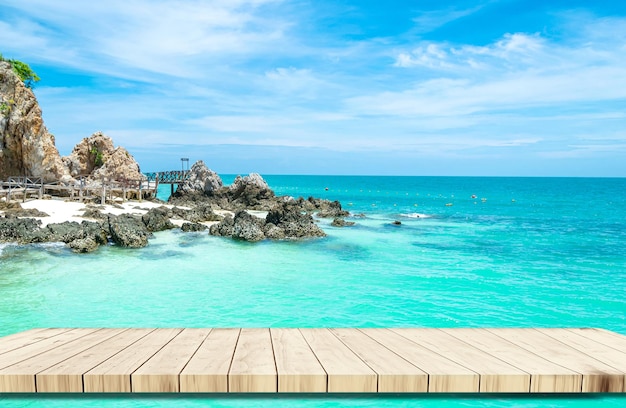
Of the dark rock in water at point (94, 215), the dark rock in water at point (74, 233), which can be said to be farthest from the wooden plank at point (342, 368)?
the dark rock in water at point (94, 215)

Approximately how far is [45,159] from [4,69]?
706cm

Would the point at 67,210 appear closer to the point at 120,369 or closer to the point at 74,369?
the point at 74,369

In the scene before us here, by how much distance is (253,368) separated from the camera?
429 cm

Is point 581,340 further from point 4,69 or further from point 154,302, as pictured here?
point 4,69

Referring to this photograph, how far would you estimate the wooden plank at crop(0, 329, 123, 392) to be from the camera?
13.1ft

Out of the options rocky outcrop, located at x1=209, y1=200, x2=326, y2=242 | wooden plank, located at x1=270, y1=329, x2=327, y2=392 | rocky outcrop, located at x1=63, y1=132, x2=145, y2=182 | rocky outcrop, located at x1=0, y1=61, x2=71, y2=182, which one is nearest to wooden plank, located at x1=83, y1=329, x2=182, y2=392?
wooden plank, located at x1=270, y1=329, x2=327, y2=392

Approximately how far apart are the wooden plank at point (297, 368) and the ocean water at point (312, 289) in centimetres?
20

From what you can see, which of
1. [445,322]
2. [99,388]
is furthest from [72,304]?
[445,322]

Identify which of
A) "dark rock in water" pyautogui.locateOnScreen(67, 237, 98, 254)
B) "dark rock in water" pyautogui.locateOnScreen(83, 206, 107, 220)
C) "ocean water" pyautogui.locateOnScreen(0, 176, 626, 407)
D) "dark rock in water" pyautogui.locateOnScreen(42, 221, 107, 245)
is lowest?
"ocean water" pyautogui.locateOnScreen(0, 176, 626, 407)

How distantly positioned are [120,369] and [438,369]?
3.02 meters

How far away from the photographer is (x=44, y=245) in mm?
17844

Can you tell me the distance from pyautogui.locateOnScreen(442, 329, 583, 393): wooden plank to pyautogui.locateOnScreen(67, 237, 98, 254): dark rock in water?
15785 mm

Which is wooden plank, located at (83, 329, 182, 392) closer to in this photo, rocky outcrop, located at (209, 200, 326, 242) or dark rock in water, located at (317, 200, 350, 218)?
rocky outcrop, located at (209, 200, 326, 242)

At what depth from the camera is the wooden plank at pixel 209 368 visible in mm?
4078
